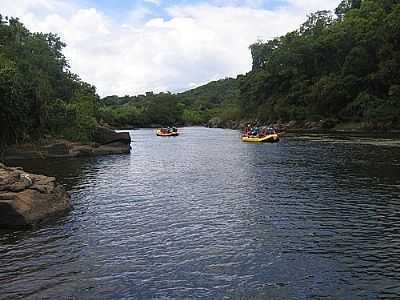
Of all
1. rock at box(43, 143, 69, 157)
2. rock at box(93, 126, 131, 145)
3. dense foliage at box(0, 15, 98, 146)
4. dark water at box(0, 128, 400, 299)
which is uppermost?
dense foliage at box(0, 15, 98, 146)

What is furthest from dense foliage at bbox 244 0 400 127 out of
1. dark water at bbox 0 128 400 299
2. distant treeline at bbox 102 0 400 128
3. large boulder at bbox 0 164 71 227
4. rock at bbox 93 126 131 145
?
large boulder at bbox 0 164 71 227

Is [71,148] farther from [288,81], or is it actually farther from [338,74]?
[288,81]

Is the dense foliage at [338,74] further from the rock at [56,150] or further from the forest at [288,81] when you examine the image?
the rock at [56,150]

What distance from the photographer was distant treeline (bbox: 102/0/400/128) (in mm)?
94625

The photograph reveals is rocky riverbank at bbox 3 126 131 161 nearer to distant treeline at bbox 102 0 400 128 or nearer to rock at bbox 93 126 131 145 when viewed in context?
rock at bbox 93 126 131 145

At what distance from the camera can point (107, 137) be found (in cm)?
6350

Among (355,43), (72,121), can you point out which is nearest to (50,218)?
(72,121)

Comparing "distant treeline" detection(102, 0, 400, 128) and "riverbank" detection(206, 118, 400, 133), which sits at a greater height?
"distant treeline" detection(102, 0, 400, 128)

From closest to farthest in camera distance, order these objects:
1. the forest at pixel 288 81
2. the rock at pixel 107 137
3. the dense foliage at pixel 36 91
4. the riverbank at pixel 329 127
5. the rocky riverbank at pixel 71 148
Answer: the dense foliage at pixel 36 91
the forest at pixel 288 81
the rocky riverbank at pixel 71 148
the rock at pixel 107 137
the riverbank at pixel 329 127

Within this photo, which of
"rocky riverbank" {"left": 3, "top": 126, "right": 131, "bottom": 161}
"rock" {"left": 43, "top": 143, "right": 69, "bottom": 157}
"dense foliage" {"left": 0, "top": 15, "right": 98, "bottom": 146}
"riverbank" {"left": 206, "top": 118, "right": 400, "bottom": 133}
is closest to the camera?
"dense foliage" {"left": 0, "top": 15, "right": 98, "bottom": 146}

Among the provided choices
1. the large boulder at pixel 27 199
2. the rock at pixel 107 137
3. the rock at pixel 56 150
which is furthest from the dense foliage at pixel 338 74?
the large boulder at pixel 27 199

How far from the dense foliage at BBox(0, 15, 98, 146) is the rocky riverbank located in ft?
5.39

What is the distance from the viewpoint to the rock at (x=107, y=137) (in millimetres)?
62719

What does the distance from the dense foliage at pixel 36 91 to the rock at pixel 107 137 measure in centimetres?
141
